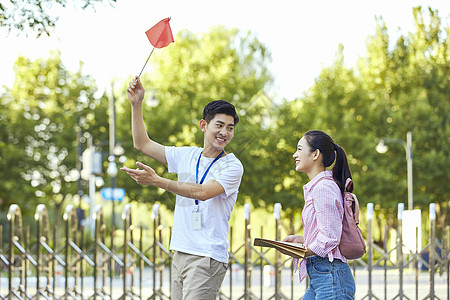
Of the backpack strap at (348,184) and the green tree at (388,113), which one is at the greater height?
the green tree at (388,113)

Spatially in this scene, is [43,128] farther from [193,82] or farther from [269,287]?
[269,287]

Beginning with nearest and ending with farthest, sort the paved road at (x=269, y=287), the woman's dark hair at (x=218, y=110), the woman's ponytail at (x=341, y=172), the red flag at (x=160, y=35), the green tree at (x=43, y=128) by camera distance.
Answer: the woman's ponytail at (x=341, y=172) < the woman's dark hair at (x=218, y=110) < the red flag at (x=160, y=35) < the paved road at (x=269, y=287) < the green tree at (x=43, y=128)

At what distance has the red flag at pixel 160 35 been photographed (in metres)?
4.06

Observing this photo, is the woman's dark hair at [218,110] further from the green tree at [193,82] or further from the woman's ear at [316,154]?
the green tree at [193,82]

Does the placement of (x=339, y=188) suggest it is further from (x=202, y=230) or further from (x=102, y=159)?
(x=102, y=159)

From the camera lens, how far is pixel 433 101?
2892cm

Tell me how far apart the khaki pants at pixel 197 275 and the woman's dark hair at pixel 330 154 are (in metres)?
0.75

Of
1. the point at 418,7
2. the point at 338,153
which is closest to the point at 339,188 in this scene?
the point at 338,153

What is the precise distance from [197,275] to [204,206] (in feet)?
1.14

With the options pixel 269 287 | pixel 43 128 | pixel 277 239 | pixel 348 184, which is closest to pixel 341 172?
pixel 348 184

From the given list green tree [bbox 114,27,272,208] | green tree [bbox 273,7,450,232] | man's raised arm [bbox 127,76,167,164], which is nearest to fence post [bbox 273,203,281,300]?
man's raised arm [bbox 127,76,167,164]

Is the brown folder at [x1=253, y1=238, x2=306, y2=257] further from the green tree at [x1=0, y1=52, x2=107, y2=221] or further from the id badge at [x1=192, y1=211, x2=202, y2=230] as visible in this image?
the green tree at [x1=0, y1=52, x2=107, y2=221]

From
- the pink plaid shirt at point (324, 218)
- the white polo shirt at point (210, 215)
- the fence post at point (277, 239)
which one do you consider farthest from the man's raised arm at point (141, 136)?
the fence post at point (277, 239)

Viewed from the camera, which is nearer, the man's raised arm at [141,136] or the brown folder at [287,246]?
the brown folder at [287,246]
